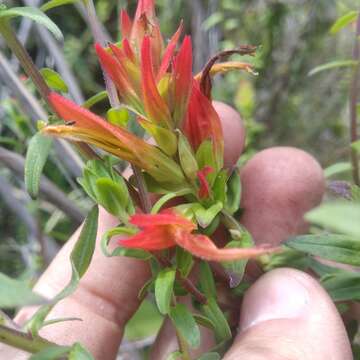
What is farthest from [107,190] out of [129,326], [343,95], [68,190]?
[343,95]

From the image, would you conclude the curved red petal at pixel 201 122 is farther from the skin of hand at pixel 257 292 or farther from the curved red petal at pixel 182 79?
the skin of hand at pixel 257 292

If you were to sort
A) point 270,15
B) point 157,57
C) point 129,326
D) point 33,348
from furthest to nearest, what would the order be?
point 270,15
point 129,326
point 157,57
point 33,348

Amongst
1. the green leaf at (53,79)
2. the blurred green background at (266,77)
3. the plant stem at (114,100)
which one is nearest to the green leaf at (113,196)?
the plant stem at (114,100)

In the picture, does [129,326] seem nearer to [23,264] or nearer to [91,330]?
[91,330]

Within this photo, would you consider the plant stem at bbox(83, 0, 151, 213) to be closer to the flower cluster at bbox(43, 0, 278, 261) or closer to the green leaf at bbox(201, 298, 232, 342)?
the flower cluster at bbox(43, 0, 278, 261)

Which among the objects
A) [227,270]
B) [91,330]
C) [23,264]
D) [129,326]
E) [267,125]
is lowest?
[23,264]
